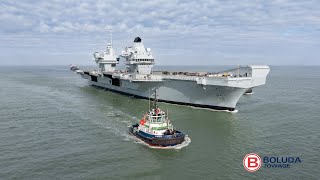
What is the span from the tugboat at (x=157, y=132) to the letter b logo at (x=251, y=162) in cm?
537

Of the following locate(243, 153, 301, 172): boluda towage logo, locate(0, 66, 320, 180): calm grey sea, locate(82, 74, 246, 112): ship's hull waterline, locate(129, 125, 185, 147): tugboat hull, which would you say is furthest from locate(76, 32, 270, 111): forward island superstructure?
locate(243, 153, 301, 172): boluda towage logo

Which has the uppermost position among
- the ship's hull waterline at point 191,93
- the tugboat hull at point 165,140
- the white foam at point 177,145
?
the ship's hull waterline at point 191,93

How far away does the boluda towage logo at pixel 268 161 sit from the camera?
20.0 meters

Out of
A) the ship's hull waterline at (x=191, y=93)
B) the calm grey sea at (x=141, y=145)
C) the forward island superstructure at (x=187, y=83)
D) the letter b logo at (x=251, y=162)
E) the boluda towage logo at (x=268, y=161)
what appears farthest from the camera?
the ship's hull waterline at (x=191, y=93)

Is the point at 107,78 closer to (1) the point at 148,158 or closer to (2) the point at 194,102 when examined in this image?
(2) the point at 194,102

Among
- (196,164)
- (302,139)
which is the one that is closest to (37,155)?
(196,164)

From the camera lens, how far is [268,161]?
21281mm

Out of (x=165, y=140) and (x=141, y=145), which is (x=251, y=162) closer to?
(x=165, y=140)

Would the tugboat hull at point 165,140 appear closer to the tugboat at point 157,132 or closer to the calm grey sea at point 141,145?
the tugboat at point 157,132

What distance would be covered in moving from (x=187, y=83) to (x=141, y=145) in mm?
16733

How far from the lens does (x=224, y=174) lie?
19.4 meters

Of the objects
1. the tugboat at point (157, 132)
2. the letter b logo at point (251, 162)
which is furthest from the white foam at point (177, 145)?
the letter b logo at point (251, 162)

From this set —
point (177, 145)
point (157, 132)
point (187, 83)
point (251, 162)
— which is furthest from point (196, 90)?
point (251, 162)

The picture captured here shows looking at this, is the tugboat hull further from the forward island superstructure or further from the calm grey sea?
the forward island superstructure
